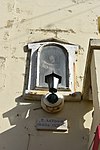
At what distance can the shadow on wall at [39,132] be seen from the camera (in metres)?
3.92

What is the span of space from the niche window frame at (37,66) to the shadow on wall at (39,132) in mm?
214

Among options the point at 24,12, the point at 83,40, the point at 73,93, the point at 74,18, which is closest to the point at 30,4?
the point at 24,12

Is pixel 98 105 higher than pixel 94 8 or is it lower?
lower

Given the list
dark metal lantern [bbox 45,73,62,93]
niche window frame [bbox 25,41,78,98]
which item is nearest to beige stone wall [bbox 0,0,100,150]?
niche window frame [bbox 25,41,78,98]

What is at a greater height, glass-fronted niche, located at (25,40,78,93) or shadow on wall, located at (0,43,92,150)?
glass-fronted niche, located at (25,40,78,93)

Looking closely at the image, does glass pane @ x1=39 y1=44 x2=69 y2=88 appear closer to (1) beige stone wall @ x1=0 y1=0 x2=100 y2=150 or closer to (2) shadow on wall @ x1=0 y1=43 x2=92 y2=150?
(1) beige stone wall @ x1=0 y1=0 x2=100 y2=150

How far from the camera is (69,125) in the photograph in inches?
161

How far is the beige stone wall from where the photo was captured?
397 cm

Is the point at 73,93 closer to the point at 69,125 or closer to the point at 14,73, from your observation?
the point at 69,125

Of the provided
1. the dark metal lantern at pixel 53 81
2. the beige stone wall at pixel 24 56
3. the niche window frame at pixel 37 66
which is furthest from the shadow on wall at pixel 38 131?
the dark metal lantern at pixel 53 81

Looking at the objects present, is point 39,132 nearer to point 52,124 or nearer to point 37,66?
point 52,124

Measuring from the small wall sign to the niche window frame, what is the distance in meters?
0.46

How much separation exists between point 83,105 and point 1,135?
1.11 metres

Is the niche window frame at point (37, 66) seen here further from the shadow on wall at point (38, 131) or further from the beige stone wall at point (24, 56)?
the shadow on wall at point (38, 131)
